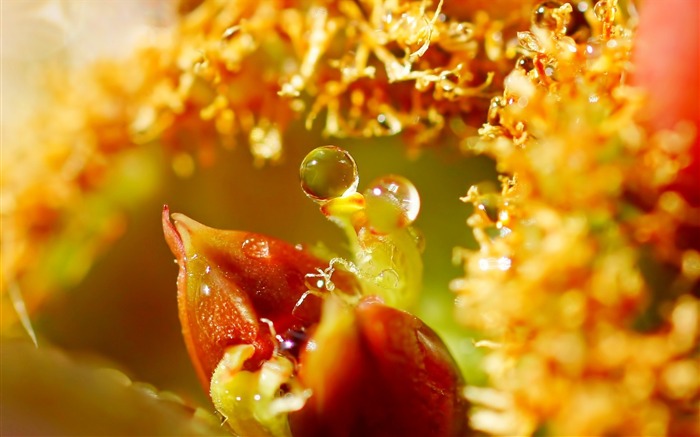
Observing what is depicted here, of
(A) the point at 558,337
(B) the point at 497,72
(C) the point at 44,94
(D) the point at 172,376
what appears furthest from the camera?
(C) the point at 44,94

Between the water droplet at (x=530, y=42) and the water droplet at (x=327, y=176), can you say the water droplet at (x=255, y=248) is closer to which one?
the water droplet at (x=327, y=176)

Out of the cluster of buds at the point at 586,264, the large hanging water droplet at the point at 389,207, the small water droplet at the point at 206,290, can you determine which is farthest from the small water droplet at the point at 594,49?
the small water droplet at the point at 206,290

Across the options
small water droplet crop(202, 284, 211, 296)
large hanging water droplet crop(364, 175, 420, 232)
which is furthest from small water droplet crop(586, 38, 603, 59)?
small water droplet crop(202, 284, 211, 296)

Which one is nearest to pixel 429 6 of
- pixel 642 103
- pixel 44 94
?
pixel 642 103

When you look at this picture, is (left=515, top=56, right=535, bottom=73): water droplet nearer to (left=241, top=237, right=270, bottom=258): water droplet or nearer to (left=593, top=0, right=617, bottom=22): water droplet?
(left=593, top=0, right=617, bottom=22): water droplet

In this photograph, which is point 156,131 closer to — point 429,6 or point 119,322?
point 119,322

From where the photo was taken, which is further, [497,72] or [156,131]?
[156,131]

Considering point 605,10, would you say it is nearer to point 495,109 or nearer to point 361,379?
point 495,109
